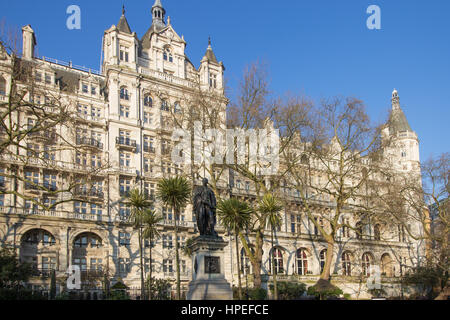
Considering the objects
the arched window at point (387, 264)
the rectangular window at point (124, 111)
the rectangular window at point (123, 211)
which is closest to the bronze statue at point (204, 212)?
the rectangular window at point (123, 211)

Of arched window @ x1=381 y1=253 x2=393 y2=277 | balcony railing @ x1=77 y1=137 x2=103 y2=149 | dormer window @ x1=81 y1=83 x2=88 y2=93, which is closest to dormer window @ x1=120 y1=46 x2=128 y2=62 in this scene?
dormer window @ x1=81 y1=83 x2=88 y2=93

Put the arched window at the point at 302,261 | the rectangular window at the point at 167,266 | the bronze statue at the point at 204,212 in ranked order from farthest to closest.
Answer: the arched window at the point at 302,261 < the rectangular window at the point at 167,266 < the bronze statue at the point at 204,212

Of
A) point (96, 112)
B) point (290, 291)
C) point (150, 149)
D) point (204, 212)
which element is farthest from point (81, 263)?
point (204, 212)

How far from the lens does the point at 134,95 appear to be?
44.3 m

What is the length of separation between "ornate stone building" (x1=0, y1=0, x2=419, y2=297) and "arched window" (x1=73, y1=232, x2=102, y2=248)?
8 centimetres

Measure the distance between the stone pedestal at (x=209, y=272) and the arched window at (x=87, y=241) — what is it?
21.1 metres

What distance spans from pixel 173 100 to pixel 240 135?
11074 millimetres

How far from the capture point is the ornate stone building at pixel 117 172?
36.9m

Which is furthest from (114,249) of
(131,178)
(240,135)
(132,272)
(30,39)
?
(30,39)

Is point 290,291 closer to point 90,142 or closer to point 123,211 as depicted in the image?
point 123,211

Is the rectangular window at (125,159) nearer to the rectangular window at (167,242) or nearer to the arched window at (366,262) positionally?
the rectangular window at (167,242)

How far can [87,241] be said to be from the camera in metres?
38.9
